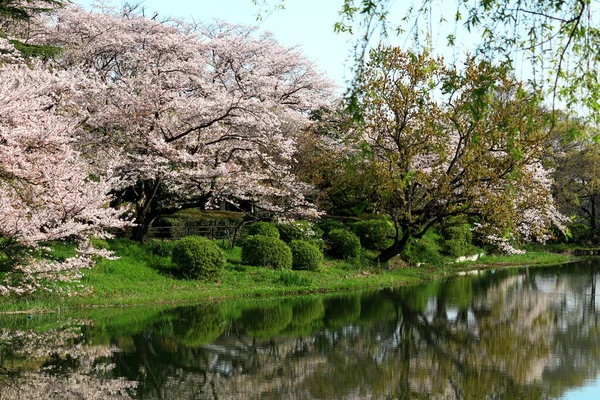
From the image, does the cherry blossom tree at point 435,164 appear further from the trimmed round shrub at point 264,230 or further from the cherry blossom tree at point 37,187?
the cherry blossom tree at point 37,187

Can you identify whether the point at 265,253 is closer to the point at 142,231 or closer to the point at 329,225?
the point at 142,231

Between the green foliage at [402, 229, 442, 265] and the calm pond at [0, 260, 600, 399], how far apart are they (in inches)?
340

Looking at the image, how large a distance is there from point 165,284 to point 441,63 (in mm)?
11228

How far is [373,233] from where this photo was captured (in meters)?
27.3

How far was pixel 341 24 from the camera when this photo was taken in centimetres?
686

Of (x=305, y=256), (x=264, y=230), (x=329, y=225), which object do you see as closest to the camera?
(x=305, y=256)

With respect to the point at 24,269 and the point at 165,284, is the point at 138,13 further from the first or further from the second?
the point at 24,269

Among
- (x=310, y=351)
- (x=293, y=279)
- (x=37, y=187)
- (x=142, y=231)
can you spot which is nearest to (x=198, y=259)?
(x=293, y=279)

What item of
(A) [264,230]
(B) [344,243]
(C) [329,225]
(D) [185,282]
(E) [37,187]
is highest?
(E) [37,187]

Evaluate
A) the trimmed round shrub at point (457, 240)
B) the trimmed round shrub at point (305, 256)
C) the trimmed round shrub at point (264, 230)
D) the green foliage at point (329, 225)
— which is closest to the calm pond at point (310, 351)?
the trimmed round shrub at point (305, 256)

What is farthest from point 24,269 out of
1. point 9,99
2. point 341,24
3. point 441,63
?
point 441,63

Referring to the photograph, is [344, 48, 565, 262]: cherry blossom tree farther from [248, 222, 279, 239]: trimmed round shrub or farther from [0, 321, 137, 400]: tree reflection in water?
[0, 321, 137, 400]: tree reflection in water

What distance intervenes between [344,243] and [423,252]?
541 cm

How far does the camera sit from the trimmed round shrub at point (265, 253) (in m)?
21.7
